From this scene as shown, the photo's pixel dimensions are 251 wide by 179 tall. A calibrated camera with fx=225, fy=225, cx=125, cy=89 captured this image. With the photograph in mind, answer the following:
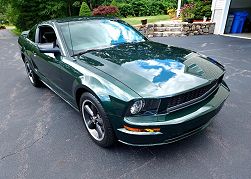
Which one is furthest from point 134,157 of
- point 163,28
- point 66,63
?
point 163,28

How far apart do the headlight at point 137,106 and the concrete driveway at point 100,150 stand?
2.27 ft

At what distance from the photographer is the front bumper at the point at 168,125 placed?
7.15 ft

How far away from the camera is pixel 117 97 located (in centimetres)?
226

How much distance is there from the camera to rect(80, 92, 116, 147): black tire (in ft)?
8.14

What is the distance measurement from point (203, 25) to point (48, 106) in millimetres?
9015

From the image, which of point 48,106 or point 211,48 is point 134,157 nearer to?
point 48,106

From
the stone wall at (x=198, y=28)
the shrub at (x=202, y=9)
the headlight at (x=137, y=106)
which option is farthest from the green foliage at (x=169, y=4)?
the headlight at (x=137, y=106)

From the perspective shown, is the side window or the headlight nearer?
the headlight

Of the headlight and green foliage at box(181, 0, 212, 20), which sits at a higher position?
the headlight

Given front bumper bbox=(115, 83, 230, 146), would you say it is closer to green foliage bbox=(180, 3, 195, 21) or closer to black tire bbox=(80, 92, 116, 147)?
black tire bbox=(80, 92, 116, 147)

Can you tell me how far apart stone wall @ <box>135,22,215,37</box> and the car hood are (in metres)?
8.02

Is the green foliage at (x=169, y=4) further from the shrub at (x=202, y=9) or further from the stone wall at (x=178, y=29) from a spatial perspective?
the stone wall at (x=178, y=29)

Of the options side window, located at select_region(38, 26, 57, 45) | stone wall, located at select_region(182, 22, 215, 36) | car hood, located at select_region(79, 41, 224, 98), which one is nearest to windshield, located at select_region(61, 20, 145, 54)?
car hood, located at select_region(79, 41, 224, 98)

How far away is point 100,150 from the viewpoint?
278 cm
